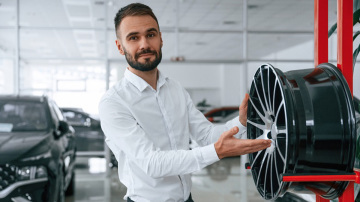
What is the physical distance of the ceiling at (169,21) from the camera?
7676 millimetres

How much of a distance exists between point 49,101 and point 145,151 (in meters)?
3.66

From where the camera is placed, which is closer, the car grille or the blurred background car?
the car grille

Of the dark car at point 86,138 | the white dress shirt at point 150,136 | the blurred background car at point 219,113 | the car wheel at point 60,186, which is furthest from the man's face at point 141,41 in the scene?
the blurred background car at point 219,113

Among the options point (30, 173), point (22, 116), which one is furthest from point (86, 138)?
point (30, 173)

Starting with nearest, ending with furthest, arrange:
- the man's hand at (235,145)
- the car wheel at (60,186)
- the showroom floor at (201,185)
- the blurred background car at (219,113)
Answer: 1. the man's hand at (235,145)
2. the car wheel at (60,186)
3. the showroom floor at (201,185)
4. the blurred background car at (219,113)

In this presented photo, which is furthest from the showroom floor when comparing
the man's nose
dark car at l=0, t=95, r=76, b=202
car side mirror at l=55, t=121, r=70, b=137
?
the man's nose

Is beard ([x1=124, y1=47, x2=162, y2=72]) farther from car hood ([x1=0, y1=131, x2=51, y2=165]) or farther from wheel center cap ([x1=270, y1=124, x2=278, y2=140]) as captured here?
car hood ([x1=0, y1=131, x2=51, y2=165])

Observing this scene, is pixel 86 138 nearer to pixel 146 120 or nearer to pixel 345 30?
pixel 146 120

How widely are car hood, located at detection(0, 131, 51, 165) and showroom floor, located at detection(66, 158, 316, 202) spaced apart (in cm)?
167

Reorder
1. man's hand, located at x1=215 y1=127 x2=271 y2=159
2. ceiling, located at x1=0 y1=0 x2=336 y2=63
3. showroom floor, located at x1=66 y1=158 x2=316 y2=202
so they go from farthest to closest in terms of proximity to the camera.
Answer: ceiling, located at x1=0 y1=0 x2=336 y2=63 → showroom floor, located at x1=66 y1=158 x2=316 y2=202 → man's hand, located at x1=215 y1=127 x2=271 y2=159

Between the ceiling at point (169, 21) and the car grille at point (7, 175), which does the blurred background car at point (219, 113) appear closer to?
the ceiling at point (169, 21)

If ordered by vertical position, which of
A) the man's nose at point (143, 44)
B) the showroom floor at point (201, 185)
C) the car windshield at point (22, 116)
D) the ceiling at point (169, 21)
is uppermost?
the ceiling at point (169, 21)

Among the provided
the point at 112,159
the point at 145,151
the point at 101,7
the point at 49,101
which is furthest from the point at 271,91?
the point at 101,7

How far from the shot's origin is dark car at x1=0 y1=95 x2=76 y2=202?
11.4 ft
